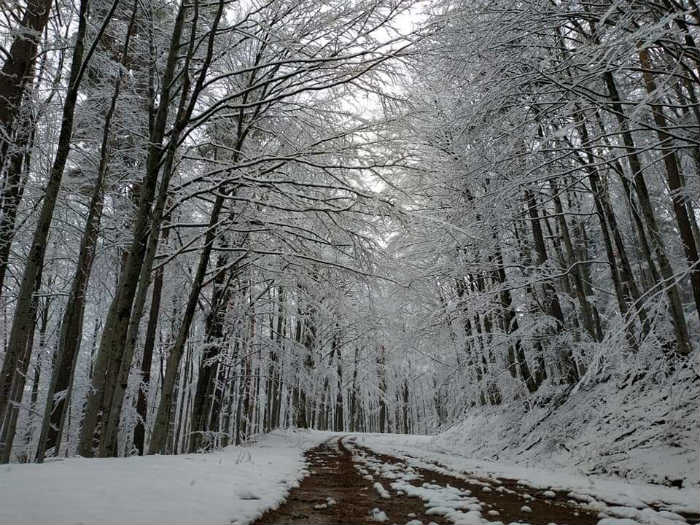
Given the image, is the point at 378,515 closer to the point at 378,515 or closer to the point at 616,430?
the point at 378,515

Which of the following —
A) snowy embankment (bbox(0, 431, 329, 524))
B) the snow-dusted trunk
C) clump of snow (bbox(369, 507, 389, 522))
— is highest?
the snow-dusted trunk

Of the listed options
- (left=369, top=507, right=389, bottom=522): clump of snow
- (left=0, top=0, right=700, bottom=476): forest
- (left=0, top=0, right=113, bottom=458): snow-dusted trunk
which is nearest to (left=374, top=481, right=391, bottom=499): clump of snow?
(left=369, top=507, right=389, bottom=522): clump of snow

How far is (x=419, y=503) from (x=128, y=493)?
2.10 metres

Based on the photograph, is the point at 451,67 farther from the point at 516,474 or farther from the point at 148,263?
the point at 516,474

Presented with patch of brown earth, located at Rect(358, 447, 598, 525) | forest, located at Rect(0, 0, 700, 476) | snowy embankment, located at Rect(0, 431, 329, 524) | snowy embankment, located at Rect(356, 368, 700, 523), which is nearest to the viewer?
snowy embankment, located at Rect(0, 431, 329, 524)

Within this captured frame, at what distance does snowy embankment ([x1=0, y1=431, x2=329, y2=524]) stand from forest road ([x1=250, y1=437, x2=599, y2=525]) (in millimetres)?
272

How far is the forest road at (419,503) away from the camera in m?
2.59

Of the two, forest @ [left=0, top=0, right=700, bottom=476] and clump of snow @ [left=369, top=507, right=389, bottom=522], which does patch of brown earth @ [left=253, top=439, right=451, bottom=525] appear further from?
forest @ [left=0, top=0, right=700, bottom=476]

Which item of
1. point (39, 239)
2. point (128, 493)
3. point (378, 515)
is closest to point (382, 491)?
point (378, 515)

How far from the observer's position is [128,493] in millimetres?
2531

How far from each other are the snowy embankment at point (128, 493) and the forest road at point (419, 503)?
27 cm

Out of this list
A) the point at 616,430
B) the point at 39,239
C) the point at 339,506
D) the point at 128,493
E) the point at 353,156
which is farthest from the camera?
→ the point at 353,156

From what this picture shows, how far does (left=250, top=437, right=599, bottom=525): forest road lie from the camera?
102 inches

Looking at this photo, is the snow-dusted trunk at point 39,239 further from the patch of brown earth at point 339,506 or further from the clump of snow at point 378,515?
the clump of snow at point 378,515
